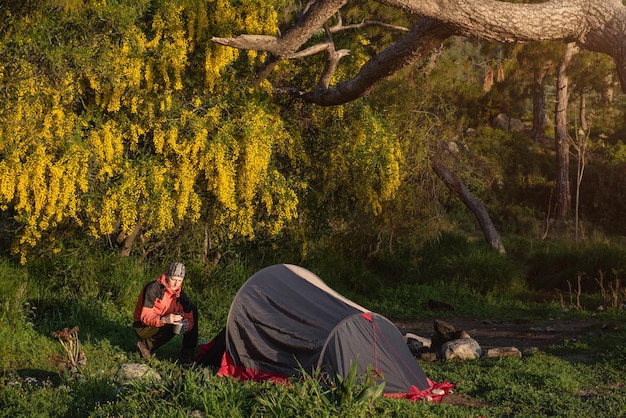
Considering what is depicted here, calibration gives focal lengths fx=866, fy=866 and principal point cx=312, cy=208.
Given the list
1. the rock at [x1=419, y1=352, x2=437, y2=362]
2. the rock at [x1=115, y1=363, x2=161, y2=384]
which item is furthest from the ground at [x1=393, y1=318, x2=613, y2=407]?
the rock at [x1=115, y1=363, x2=161, y2=384]

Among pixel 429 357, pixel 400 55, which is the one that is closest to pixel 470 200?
pixel 429 357

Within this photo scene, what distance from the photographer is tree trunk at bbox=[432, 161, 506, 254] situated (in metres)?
18.5

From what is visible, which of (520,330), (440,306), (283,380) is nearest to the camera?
(283,380)

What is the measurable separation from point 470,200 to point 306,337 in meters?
11.1

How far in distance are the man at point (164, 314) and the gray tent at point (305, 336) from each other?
0.68 metres

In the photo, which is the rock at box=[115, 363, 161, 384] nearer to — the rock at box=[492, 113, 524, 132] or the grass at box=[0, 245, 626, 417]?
the grass at box=[0, 245, 626, 417]

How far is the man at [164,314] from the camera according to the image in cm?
956

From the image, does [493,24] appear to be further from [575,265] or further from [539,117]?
[539,117]

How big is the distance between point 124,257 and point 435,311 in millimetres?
5685

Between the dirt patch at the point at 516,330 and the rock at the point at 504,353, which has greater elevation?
the rock at the point at 504,353

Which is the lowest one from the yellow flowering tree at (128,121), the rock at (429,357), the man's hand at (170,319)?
the rock at (429,357)

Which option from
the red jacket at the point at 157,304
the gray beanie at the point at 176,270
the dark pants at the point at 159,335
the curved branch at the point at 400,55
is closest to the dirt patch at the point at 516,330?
the curved branch at the point at 400,55

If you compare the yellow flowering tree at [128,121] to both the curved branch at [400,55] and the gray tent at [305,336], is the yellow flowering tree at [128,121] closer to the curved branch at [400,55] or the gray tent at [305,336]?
the curved branch at [400,55]

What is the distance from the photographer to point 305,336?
28.9ft
